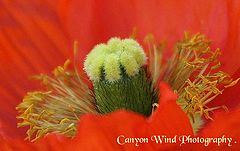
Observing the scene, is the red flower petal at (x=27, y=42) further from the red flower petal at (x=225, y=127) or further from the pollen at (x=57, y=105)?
the red flower petal at (x=225, y=127)

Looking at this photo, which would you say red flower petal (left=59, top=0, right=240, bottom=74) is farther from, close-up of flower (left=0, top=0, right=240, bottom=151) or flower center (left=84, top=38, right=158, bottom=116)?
flower center (left=84, top=38, right=158, bottom=116)

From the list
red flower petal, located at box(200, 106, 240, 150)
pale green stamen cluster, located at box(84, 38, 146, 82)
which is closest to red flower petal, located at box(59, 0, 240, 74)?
pale green stamen cluster, located at box(84, 38, 146, 82)

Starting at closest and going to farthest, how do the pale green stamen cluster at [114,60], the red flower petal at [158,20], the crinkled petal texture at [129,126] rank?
1. the crinkled petal texture at [129,126]
2. the pale green stamen cluster at [114,60]
3. the red flower petal at [158,20]

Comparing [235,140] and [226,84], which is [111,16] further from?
[235,140]

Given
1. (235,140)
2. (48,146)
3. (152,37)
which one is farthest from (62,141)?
(152,37)

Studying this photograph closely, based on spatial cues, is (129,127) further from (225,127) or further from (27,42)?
(27,42)

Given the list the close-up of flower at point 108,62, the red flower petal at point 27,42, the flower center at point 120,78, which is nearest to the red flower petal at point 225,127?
the close-up of flower at point 108,62
